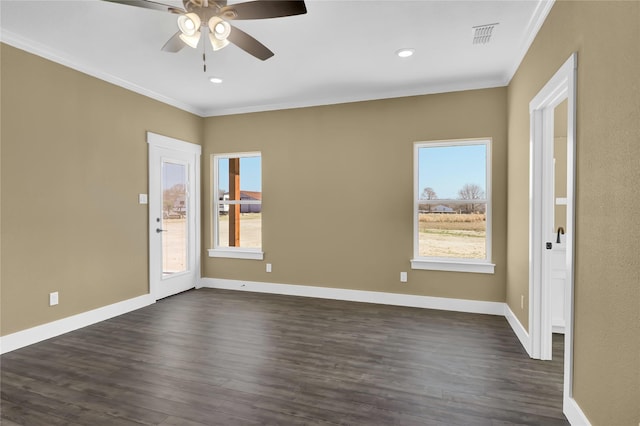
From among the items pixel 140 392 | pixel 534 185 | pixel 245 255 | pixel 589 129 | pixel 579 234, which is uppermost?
pixel 589 129

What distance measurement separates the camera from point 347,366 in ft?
9.11

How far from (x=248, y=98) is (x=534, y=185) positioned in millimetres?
3637

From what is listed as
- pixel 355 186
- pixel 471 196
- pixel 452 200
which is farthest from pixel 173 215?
pixel 471 196

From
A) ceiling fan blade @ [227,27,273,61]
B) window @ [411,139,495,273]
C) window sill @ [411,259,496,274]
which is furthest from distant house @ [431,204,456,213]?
ceiling fan blade @ [227,27,273,61]

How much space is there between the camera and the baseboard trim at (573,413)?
1.88 m

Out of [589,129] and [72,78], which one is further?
[72,78]

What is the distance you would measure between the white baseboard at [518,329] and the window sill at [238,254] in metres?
3.27

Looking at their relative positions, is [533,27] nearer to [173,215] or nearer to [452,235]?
[452,235]

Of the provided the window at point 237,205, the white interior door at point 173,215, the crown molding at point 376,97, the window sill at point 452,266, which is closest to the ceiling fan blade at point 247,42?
the crown molding at point 376,97

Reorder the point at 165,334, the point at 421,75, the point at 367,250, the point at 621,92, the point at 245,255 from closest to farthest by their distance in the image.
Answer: the point at 621,92, the point at 165,334, the point at 421,75, the point at 367,250, the point at 245,255

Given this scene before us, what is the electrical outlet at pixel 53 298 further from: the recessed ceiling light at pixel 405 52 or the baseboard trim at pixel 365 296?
the recessed ceiling light at pixel 405 52

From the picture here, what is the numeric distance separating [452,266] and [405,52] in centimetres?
252

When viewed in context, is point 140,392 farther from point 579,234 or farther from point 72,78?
point 72,78

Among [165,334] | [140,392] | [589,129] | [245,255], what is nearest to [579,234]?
[589,129]
